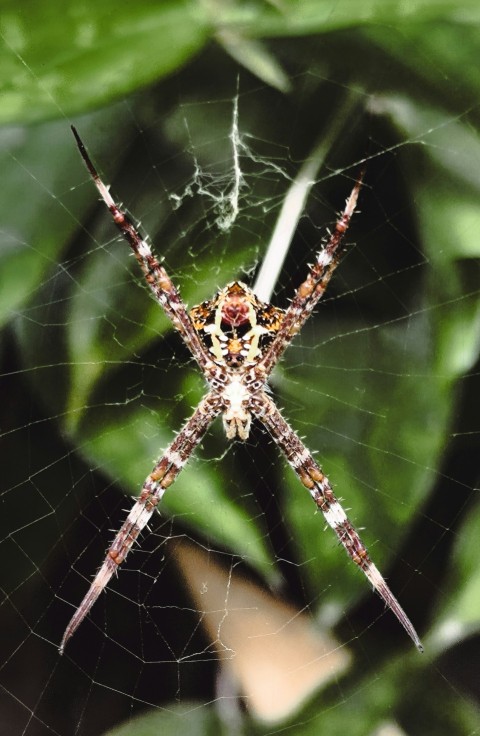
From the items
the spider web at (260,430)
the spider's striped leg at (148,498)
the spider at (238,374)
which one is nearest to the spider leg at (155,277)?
the spider at (238,374)

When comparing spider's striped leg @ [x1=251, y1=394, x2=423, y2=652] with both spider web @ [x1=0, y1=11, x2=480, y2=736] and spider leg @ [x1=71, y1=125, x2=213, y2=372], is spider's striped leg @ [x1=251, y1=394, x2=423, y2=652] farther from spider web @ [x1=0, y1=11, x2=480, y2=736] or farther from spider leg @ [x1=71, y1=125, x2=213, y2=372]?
spider leg @ [x1=71, y1=125, x2=213, y2=372]

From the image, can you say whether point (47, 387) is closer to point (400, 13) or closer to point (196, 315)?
point (196, 315)

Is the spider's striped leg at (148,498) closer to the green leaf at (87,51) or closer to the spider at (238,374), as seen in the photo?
the spider at (238,374)

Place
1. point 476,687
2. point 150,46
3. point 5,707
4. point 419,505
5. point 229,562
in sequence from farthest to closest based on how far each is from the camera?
point 5,707, point 476,687, point 229,562, point 419,505, point 150,46

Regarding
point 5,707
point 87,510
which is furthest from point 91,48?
point 5,707

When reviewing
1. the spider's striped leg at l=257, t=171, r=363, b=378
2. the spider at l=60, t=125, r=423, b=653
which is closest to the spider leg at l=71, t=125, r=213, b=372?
the spider at l=60, t=125, r=423, b=653

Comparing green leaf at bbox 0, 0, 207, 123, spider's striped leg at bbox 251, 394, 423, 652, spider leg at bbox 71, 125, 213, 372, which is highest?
green leaf at bbox 0, 0, 207, 123

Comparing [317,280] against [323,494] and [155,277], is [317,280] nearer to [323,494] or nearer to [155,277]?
[155,277]
